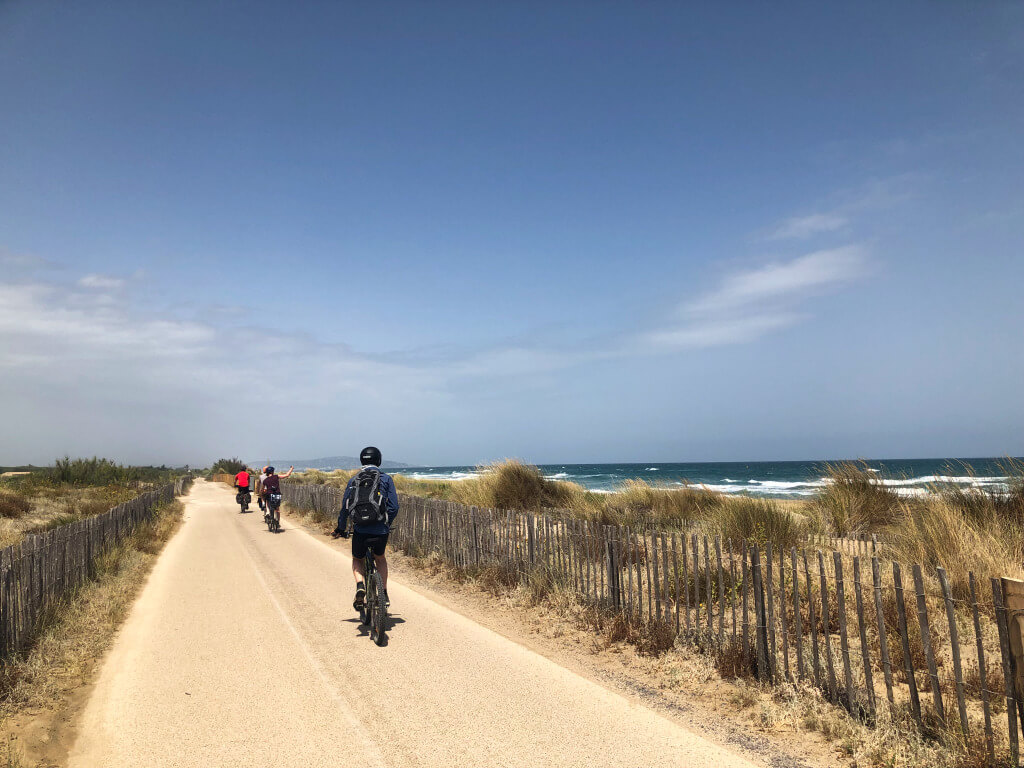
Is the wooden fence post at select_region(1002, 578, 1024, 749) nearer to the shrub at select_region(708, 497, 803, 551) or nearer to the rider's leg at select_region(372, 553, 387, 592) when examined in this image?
the shrub at select_region(708, 497, 803, 551)

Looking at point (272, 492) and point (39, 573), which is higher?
point (272, 492)

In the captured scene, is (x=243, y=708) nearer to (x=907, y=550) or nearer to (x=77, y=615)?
(x=77, y=615)

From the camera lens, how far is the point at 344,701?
17.5ft

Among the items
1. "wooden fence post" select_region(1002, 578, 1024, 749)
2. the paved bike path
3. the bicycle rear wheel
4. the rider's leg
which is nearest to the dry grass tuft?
the paved bike path

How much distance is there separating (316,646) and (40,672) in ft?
8.38

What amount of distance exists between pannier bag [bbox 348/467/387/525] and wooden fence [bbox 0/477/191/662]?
3.47 metres

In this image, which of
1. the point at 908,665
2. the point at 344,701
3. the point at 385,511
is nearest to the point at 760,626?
the point at 908,665

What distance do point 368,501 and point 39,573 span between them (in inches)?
156

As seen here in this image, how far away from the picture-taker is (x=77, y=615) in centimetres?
803

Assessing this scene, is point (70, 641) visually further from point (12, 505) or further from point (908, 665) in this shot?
point (12, 505)

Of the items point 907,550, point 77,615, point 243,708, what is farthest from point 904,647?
point 77,615

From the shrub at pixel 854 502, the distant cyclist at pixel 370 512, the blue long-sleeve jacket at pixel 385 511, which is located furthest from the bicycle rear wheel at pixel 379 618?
the shrub at pixel 854 502

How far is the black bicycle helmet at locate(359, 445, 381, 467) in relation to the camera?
7.89 metres

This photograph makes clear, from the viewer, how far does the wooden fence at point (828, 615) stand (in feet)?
14.3
